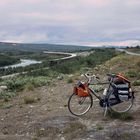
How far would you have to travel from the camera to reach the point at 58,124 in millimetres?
10336

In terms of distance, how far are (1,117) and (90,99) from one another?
233 centimetres

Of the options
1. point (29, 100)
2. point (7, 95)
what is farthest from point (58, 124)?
point (7, 95)

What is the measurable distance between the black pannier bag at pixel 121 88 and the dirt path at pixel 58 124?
447mm

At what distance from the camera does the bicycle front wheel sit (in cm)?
1121

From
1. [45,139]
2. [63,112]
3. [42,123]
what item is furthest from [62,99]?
[45,139]

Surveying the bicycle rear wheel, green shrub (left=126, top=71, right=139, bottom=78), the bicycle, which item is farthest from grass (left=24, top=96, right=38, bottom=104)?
green shrub (left=126, top=71, right=139, bottom=78)

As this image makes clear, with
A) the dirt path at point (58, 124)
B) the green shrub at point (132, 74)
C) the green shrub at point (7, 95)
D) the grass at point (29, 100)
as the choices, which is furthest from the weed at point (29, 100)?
the green shrub at point (132, 74)

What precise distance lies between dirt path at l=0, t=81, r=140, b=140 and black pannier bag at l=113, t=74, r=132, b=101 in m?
0.45

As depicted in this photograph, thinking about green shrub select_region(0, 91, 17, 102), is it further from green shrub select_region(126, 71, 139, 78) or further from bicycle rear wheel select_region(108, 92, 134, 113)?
bicycle rear wheel select_region(108, 92, 134, 113)

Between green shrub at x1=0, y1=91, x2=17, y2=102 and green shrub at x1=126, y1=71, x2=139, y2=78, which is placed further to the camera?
green shrub at x1=126, y1=71, x2=139, y2=78

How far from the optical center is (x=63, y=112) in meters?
11.6

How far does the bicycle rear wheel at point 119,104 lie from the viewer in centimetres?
1102

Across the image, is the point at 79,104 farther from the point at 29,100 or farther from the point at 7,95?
the point at 7,95

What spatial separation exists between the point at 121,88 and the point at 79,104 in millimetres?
1123
